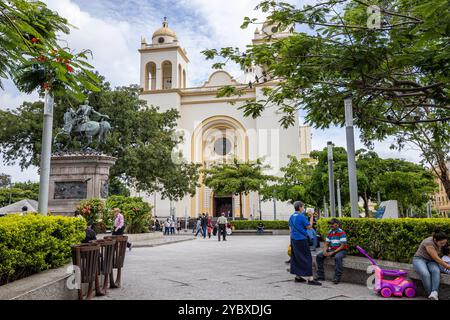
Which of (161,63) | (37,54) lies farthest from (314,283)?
(161,63)

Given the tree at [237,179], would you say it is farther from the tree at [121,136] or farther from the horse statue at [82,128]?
the horse statue at [82,128]

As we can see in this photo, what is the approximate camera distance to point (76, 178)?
1616 cm

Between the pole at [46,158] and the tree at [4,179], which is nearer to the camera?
the pole at [46,158]

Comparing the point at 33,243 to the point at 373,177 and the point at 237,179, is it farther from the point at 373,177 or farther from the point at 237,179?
the point at 237,179

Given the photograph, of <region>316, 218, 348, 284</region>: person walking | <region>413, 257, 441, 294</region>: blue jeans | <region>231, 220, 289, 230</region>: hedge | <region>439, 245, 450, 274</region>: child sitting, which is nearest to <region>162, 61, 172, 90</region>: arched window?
<region>231, 220, 289, 230</region>: hedge

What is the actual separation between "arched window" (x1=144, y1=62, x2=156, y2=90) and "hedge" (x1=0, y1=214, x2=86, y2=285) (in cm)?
3843

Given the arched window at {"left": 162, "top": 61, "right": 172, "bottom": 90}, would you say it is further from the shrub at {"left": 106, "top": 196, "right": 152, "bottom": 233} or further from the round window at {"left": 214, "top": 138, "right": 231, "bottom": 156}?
the shrub at {"left": 106, "top": 196, "right": 152, "bottom": 233}

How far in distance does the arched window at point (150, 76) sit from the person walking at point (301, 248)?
127 ft

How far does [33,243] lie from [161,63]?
3985 centimetres

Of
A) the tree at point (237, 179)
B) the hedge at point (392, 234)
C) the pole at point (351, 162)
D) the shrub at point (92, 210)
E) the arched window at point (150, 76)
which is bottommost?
the hedge at point (392, 234)

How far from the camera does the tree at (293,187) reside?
28.7 m

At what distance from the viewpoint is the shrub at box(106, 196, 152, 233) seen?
15604 millimetres

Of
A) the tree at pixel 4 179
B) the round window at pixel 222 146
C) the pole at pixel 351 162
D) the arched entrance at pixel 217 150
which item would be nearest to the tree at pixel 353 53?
the pole at pixel 351 162

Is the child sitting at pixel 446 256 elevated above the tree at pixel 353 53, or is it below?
below
